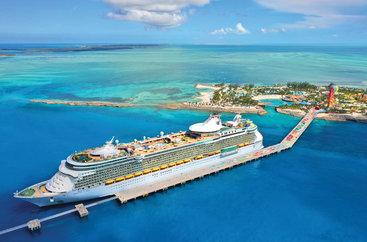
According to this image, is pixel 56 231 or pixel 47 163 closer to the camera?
pixel 56 231

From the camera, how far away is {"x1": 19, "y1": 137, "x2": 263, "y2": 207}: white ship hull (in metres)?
33.9

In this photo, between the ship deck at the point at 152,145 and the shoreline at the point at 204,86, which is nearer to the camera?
the ship deck at the point at 152,145

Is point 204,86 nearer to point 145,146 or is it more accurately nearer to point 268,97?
point 268,97

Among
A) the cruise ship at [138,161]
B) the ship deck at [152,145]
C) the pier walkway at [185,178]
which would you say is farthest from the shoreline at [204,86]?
the ship deck at [152,145]

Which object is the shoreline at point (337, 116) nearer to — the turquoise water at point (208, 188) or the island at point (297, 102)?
the island at point (297, 102)

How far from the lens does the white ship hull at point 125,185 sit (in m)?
33.9

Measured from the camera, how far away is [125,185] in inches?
1497

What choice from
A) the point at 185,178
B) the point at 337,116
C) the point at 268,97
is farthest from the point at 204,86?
the point at 185,178

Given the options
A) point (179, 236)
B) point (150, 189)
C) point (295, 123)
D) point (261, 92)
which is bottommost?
point (179, 236)

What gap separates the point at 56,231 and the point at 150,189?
13.3m

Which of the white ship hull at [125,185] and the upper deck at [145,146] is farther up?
the upper deck at [145,146]

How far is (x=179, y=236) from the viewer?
3127 cm

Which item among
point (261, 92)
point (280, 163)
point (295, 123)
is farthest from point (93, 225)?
point (261, 92)

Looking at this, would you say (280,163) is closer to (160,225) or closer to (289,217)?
(289,217)
